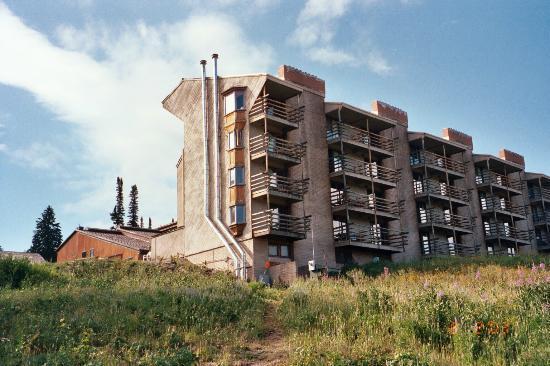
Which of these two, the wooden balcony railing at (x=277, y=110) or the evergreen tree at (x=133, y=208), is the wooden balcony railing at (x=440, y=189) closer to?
the wooden balcony railing at (x=277, y=110)

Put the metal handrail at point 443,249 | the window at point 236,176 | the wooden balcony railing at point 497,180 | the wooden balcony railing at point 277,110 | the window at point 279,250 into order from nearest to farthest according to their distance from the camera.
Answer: the window at point 279,250 < the window at point 236,176 < the wooden balcony railing at point 277,110 < the metal handrail at point 443,249 < the wooden balcony railing at point 497,180

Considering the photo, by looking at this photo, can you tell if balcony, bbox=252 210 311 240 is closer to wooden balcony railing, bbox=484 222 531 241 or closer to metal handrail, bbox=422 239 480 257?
metal handrail, bbox=422 239 480 257

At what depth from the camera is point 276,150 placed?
37719mm

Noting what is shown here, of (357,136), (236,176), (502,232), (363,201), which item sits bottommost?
(502,232)

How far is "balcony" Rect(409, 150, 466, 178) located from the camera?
48234mm

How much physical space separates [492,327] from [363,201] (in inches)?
1143

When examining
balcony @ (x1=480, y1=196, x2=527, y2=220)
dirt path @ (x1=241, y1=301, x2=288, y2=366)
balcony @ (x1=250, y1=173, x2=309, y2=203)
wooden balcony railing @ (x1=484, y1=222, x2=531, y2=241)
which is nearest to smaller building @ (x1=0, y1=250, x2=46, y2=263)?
balcony @ (x1=250, y1=173, x2=309, y2=203)

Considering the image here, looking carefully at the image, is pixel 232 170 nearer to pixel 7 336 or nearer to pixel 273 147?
pixel 273 147

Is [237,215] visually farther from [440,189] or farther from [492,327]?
[492,327]

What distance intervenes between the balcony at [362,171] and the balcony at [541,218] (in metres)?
23.8

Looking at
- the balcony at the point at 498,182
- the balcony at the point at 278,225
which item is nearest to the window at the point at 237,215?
the balcony at the point at 278,225

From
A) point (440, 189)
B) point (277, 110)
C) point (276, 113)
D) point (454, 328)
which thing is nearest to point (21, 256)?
point (276, 113)

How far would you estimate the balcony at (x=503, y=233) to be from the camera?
174 feet

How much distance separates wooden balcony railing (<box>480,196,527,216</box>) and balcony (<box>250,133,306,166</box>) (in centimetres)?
2368
